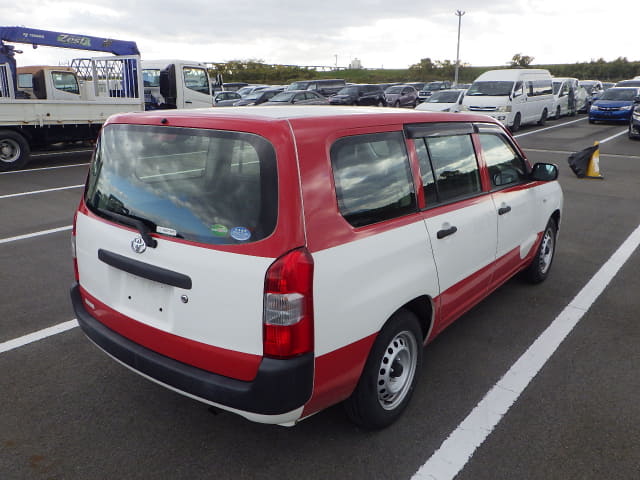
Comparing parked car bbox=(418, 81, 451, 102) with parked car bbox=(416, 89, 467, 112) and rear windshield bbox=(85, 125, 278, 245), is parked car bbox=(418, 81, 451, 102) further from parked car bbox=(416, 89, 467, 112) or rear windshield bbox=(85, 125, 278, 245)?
rear windshield bbox=(85, 125, 278, 245)

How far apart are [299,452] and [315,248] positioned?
3.93ft

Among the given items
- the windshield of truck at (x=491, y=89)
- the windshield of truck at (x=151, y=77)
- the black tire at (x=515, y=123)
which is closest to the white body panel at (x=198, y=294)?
the windshield of truck at (x=151, y=77)

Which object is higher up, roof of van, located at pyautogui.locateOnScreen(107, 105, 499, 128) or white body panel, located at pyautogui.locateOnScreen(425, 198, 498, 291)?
roof of van, located at pyautogui.locateOnScreen(107, 105, 499, 128)

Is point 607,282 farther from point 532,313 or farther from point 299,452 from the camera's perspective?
point 299,452

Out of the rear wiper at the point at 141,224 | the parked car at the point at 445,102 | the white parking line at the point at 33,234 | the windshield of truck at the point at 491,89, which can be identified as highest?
the windshield of truck at the point at 491,89

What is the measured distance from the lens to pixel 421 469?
2.71 meters

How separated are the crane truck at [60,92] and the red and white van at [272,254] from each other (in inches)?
402

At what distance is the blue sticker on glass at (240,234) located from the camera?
235cm

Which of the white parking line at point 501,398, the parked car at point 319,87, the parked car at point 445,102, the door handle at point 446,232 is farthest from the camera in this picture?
the parked car at point 319,87

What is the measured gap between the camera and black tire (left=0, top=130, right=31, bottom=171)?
38.4ft

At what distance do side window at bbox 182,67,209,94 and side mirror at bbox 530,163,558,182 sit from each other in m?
14.0

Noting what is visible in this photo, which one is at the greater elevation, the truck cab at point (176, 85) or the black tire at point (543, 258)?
the truck cab at point (176, 85)

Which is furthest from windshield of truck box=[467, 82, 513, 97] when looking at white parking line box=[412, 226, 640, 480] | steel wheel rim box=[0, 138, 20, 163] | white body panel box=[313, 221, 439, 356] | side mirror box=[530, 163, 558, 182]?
white body panel box=[313, 221, 439, 356]

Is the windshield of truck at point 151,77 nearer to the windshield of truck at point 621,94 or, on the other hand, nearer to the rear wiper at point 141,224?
the rear wiper at point 141,224
